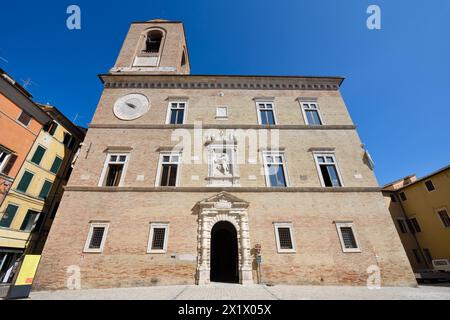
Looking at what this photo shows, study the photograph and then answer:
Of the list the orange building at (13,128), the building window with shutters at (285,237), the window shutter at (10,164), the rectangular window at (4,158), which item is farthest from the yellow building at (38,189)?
the building window with shutters at (285,237)

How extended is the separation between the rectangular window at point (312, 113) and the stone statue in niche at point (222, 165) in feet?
22.7

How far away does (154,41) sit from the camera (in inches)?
853

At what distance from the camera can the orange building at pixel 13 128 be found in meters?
13.5

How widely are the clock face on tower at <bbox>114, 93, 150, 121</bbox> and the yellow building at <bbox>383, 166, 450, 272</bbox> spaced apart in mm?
27908

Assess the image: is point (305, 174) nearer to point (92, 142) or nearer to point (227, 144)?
point (227, 144)

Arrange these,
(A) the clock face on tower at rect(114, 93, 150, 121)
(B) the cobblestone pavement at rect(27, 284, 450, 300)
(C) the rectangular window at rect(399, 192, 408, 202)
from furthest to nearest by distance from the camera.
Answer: (C) the rectangular window at rect(399, 192, 408, 202), (A) the clock face on tower at rect(114, 93, 150, 121), (B) the cobblestone pavement at rect(27, 284, 450, 300)

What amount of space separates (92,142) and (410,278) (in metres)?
20.3

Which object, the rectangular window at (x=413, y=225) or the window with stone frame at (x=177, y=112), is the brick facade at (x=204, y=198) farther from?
the rectangular window at (x=413, y=225)

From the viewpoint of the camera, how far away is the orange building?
13.5 metres

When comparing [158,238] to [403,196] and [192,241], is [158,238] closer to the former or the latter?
[192,241]

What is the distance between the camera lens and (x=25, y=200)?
14.6 meters

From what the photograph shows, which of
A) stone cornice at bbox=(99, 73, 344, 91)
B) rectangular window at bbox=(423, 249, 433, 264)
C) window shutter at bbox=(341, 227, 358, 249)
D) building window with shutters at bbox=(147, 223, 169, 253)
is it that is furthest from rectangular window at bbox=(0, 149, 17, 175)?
rectangular window at bbox=(423, 249, 433, 264)

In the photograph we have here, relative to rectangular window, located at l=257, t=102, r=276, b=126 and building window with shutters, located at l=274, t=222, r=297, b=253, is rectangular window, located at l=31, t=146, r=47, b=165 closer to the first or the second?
rectangular window, located at l=257, t=102, r=276, b=126

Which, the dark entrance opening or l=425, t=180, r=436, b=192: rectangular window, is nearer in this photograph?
the dark entrance opening
